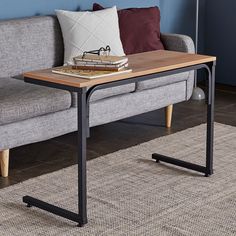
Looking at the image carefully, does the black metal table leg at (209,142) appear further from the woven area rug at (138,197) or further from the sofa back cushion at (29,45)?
the sofa back cushion at (29,45)

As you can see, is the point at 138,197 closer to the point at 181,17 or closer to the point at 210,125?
the point at 210,125

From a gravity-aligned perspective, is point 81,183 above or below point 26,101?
below

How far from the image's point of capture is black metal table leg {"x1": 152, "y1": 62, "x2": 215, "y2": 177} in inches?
128

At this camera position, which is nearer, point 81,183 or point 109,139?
point 81,183

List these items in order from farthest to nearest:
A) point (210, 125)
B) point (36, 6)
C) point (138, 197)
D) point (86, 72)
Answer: point (36, 6) → point (210, 125) → point (138, 197) → point (86, 72)

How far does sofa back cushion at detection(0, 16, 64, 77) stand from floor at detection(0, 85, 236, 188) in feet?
1.62

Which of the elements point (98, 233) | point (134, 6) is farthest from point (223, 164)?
point (134, 6)

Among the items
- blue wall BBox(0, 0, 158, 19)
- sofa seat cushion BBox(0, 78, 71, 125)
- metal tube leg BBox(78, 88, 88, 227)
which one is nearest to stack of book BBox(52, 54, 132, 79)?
Answer: metal tube leg BBox(78, 88, 88, 227)

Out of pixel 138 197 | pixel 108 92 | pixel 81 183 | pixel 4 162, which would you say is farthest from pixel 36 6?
pixel 81 183

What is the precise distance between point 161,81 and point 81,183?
155 cm

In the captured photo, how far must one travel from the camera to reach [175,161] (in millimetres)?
3568

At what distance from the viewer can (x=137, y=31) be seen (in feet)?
14.5

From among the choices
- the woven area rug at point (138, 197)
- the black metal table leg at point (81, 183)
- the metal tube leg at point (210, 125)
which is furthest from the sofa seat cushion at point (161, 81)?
the black metal table leg at point (81, 183)

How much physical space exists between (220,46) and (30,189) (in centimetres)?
298
